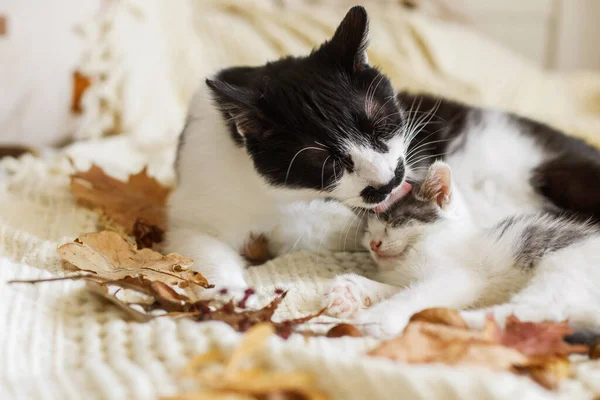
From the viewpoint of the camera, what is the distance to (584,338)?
0.78 metres

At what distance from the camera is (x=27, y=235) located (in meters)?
1.13

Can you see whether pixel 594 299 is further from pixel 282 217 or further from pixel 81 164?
pixel 81 164

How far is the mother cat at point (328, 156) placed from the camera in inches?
39.8

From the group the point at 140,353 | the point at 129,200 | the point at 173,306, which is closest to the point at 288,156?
the point at 173,306

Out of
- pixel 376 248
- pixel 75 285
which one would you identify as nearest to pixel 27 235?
pixel 75 285

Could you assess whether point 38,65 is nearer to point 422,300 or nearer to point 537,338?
point 422,300

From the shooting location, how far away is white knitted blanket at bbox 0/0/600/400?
62cm

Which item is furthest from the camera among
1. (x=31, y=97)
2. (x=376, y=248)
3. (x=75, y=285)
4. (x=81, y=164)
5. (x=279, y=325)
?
(x=31, y=97)

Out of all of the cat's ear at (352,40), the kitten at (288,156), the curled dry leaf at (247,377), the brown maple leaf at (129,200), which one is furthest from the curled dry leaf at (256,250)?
the curled dry leaf at (247,377)

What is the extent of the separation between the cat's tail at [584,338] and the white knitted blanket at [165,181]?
0.10 metres

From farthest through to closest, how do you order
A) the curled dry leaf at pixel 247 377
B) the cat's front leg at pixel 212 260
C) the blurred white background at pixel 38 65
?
the blurred white background at pixel 38 65, the cat's front leg at pixel 212 260, the curled dry leaf at pixel 247 377

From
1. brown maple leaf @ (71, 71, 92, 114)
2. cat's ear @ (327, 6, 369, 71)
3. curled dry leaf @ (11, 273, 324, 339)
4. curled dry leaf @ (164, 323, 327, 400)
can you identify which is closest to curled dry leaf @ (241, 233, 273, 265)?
curled dry leaf @ (11, 273, 324, 339)

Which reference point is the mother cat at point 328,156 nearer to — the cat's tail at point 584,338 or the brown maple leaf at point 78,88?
the cat's tail at point 584,338

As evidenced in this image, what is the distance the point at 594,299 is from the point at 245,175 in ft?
2.20
